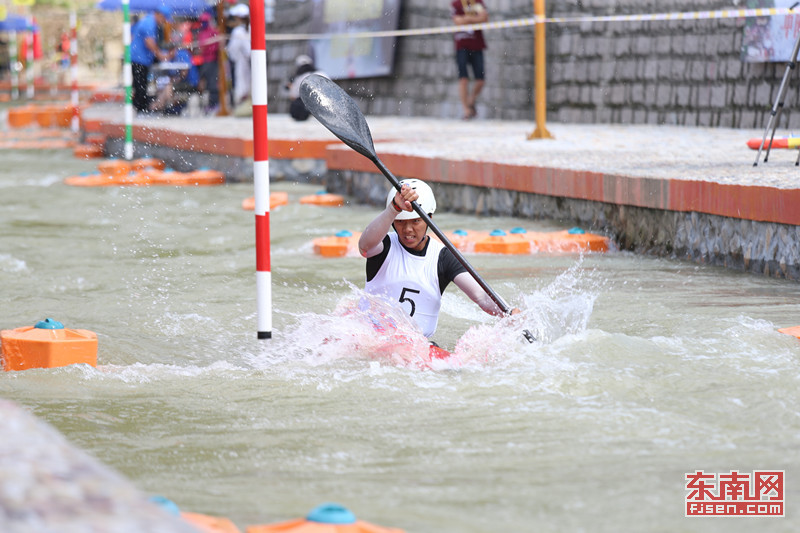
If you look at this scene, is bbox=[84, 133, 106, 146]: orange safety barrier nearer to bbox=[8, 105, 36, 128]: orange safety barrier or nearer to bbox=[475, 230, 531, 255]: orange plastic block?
bbox=[8, 105, 36, 128]: orange safety barrier

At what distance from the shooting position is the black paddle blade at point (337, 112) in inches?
194

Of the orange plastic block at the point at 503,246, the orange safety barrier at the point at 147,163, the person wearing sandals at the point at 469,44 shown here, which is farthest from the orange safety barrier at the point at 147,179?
the orange plastic block at the point at 503,246

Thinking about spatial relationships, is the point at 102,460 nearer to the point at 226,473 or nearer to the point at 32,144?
the point at 226,473

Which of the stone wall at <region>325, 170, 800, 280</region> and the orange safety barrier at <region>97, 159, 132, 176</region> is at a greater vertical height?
the stone wall at <region>325, 170, 800, 280</region>

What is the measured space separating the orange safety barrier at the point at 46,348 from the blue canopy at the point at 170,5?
1376cm

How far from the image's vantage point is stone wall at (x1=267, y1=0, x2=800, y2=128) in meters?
10.8

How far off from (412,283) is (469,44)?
29.1 feet

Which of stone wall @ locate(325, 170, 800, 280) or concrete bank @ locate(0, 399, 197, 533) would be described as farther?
stone wall @ locate(325, 170, 800, 280)

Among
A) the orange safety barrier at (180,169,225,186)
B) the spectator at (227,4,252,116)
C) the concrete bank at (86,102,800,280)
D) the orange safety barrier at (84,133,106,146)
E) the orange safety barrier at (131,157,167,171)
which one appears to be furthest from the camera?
the orange safety barrier at (84,133,106,146)

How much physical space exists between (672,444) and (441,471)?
0.71 metres

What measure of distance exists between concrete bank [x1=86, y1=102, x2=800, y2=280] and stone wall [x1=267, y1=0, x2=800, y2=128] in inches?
12.9

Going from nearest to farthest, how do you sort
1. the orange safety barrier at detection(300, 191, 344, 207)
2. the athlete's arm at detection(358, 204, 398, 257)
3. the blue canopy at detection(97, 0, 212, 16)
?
the athlete's arm at detection(358, 204, 398, 257) < the orange safety barrier at detection(300, 191, 344, 207) < the blue canopy at detection(97, 0, 212, 16)

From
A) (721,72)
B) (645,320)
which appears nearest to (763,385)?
(645,320)

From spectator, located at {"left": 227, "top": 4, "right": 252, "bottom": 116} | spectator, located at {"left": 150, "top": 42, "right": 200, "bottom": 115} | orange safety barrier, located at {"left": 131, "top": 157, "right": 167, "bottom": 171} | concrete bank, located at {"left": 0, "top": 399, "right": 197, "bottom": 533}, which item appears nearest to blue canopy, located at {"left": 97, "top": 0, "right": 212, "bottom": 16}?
spectator, located at {"left": 150, "top": 42, "right": 200, "bottom": 115}
